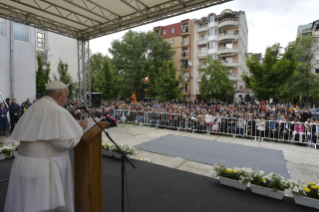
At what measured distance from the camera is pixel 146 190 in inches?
152

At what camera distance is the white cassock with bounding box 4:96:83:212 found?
2020 millimetres

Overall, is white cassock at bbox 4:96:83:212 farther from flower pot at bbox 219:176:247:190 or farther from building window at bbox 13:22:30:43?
building window at bbox 13:22:30:43

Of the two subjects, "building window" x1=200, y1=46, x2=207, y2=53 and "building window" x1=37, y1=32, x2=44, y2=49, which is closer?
"building window" x1=37, y1=32, x2=44, y2=49

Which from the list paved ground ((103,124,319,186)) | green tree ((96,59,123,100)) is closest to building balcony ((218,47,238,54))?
green tree ((96,59,123,100))

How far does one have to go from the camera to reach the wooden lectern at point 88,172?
221cm

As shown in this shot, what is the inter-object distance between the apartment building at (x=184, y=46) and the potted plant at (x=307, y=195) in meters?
35.9

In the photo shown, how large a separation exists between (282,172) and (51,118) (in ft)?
18.9

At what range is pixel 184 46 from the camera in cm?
4006

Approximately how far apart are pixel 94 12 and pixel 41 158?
642 centimetres

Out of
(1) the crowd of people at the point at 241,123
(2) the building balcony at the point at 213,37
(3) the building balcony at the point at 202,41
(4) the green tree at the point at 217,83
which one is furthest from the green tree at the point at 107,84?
(2) the building balcony at the point at 213,37

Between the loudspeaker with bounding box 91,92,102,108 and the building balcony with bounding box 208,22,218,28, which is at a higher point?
the building balcony with bounding box 208,22,218,28

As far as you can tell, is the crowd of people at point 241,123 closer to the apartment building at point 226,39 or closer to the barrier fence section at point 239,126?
the barrier fence section at point 239,126

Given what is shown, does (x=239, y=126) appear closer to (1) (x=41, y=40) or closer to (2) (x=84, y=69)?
(2) (x=84, y=69)

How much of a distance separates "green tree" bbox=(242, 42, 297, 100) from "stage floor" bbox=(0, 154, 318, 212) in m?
15.3
